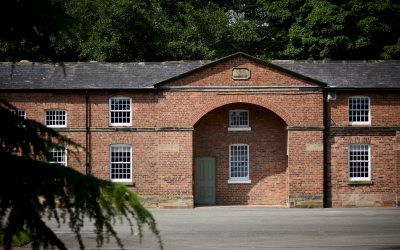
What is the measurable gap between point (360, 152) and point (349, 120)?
1784 millimetres

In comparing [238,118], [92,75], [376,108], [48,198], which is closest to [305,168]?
[238,118]

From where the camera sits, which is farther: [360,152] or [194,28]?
[194,28]

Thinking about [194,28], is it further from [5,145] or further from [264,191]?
[5,145]

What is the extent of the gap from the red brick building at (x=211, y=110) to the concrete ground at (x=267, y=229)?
178 cm

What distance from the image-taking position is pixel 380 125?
33.1 meters

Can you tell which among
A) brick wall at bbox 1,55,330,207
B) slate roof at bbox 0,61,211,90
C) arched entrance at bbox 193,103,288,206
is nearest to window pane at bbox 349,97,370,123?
brick wall at bbox 1,55,330,207

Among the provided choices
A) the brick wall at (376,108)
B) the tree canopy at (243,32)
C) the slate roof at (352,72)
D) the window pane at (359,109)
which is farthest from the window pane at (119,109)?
the window pane at (359,109)

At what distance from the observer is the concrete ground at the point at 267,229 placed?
1919 cm

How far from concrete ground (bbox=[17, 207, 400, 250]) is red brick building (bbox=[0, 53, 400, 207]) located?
1.78 m

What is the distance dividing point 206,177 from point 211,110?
12.4 ft

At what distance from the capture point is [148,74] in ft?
111

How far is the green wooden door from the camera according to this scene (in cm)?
3416

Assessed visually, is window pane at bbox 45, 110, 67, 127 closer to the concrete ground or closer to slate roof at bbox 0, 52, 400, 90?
slate roof at bbox 0, 52, 400, 90

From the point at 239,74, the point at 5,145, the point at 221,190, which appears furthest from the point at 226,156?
the point at 5,145
